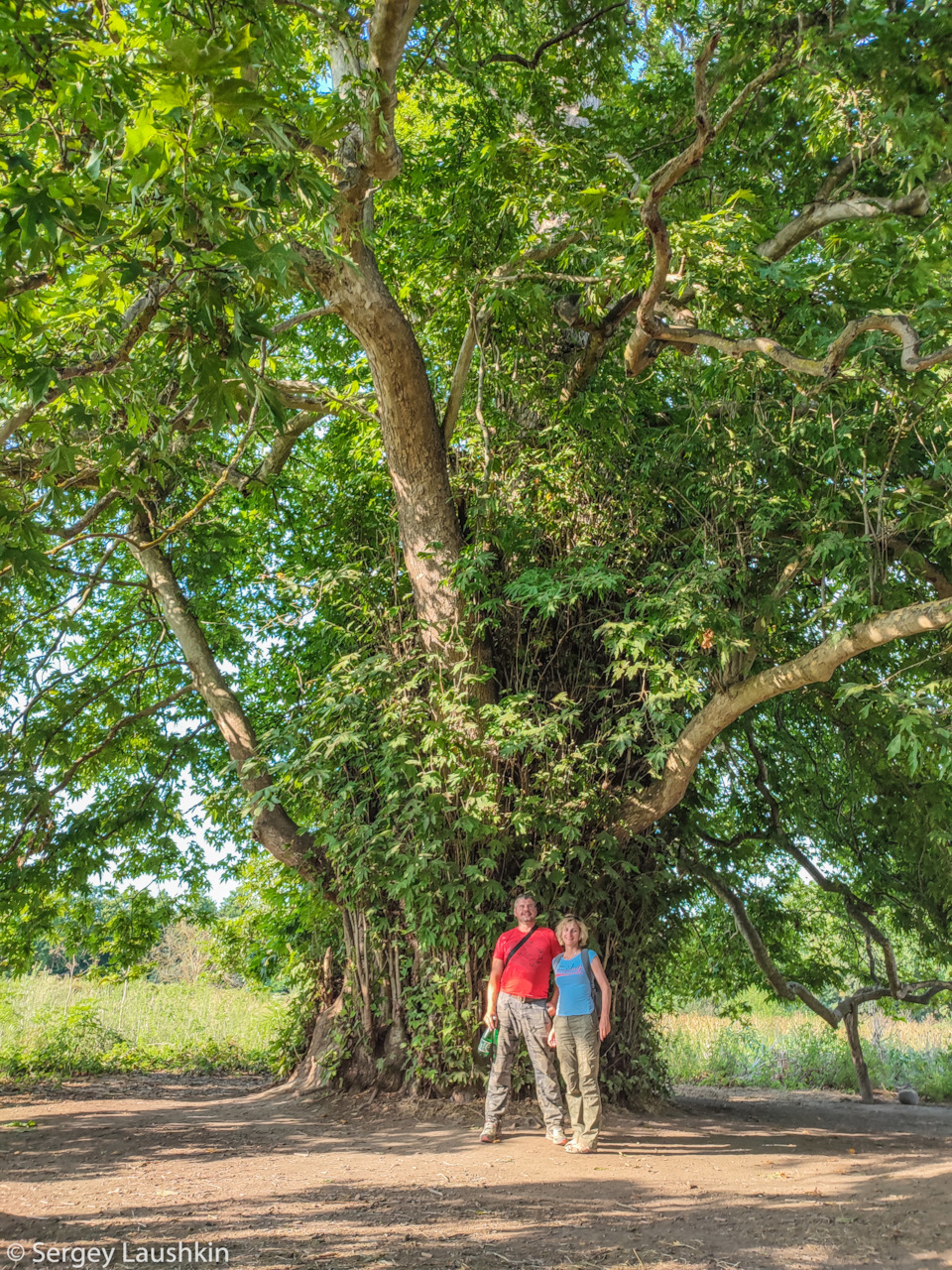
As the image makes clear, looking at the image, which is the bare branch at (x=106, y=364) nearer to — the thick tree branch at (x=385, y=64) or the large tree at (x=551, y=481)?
the large tree at (x=551, y=481)

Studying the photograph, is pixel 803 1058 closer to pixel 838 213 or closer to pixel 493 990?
pixel 493 990

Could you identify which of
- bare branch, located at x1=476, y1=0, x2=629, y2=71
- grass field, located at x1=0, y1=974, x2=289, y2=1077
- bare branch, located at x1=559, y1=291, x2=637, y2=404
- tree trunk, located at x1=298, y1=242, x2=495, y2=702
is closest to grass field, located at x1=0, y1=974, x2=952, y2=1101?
grass field, located at x1=0, y1=974, x2=289, y2=1077

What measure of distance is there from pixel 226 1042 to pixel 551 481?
1022 centimetres

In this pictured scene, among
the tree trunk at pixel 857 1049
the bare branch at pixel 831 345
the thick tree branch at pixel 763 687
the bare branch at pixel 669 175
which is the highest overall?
the bare branch at pixel 669 175

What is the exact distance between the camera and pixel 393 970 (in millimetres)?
8039

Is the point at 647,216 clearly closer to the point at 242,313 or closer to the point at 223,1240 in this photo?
the point at 242,313

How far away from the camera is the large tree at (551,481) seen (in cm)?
639

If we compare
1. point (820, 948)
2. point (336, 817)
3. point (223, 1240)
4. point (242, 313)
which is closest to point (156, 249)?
point (242, 313)

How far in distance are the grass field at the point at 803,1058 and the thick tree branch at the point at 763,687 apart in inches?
257

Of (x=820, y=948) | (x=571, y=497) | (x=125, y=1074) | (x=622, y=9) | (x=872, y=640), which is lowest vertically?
(x=125, y=1074)

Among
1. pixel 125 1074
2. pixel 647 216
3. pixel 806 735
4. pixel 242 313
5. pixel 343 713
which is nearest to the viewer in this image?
pixel 242 313

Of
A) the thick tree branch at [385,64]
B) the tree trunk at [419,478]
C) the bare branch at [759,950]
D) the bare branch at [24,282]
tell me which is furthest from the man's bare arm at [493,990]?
the thick tree branch at [385,64]

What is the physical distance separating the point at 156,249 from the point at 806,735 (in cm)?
936

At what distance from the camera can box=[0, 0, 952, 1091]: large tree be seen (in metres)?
6.39
